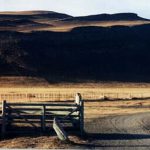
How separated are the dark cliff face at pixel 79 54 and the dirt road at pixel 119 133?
57253mm

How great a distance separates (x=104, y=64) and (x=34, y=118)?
78.4m

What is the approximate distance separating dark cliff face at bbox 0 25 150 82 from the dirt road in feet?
188

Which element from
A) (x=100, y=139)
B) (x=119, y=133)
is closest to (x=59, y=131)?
(x=100, y=139)

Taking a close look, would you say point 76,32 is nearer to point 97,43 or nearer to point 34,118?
point 97,43

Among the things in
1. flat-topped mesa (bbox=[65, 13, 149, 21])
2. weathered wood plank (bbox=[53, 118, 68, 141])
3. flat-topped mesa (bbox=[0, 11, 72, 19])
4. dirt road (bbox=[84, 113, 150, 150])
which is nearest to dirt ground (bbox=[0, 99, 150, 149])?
dirt road (bbox=[84, 113, 150, 150])

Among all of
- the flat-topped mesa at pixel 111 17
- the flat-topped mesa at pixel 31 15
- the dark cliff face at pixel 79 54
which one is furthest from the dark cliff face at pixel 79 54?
the flat-topped mesa at pixel 31 15

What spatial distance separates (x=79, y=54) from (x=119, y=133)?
79276 mm

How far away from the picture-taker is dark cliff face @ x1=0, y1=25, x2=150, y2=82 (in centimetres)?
9362

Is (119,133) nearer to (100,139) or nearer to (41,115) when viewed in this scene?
(100,139)

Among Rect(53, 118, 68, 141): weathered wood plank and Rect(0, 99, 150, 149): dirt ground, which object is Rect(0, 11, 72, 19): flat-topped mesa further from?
Rect(53, 118, 68, 141): weathered wood plank

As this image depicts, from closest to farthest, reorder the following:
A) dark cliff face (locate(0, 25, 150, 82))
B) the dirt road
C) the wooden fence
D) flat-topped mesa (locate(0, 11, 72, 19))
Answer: the dirt road, the wooden fence, dark cliff face (locate(0, 25, 150, 82)), flat-topped mesa (locate(0, 11, 72, 19))

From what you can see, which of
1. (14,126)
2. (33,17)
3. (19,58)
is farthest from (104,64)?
(14,126)

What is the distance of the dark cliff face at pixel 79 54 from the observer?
93.6m

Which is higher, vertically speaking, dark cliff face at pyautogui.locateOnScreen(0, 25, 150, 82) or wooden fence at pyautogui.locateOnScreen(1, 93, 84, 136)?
wooden fence at pyautogui.locateOnScreen(1, 93, 84, 136)
